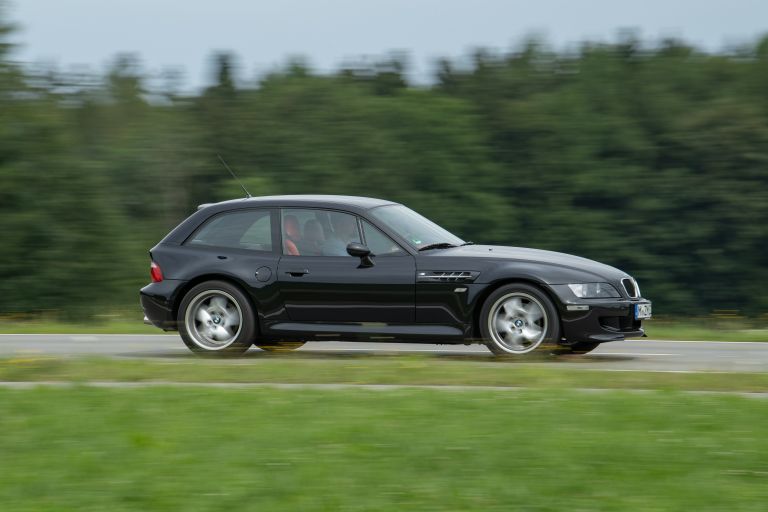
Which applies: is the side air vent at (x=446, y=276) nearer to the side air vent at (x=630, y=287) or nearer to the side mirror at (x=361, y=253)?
the side mirror at (x=361, y=253)

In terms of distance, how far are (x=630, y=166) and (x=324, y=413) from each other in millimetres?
48391

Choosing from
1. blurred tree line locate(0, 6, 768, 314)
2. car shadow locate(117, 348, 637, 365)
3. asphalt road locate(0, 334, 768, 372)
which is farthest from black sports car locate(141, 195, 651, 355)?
blurred tree line locate(0, 6, 768, 314)

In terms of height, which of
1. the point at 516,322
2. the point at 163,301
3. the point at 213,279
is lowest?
the point at 516,322

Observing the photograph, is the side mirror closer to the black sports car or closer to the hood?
the black sports car

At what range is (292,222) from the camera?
12.4 metres

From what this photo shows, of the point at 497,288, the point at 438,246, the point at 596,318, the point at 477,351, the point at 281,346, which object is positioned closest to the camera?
the point at 596,318

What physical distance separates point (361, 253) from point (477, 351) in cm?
177

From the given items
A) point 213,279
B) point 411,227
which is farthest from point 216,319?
point 411,227

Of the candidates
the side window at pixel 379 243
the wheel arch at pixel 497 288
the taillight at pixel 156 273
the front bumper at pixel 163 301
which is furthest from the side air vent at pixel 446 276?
the taillight at pixel 156 273

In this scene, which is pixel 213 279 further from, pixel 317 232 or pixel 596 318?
pixel 596 318

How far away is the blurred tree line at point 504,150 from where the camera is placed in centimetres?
4741

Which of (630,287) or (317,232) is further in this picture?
(317,232)

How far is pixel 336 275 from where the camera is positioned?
1199 cm

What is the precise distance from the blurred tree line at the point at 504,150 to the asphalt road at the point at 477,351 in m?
24.5
